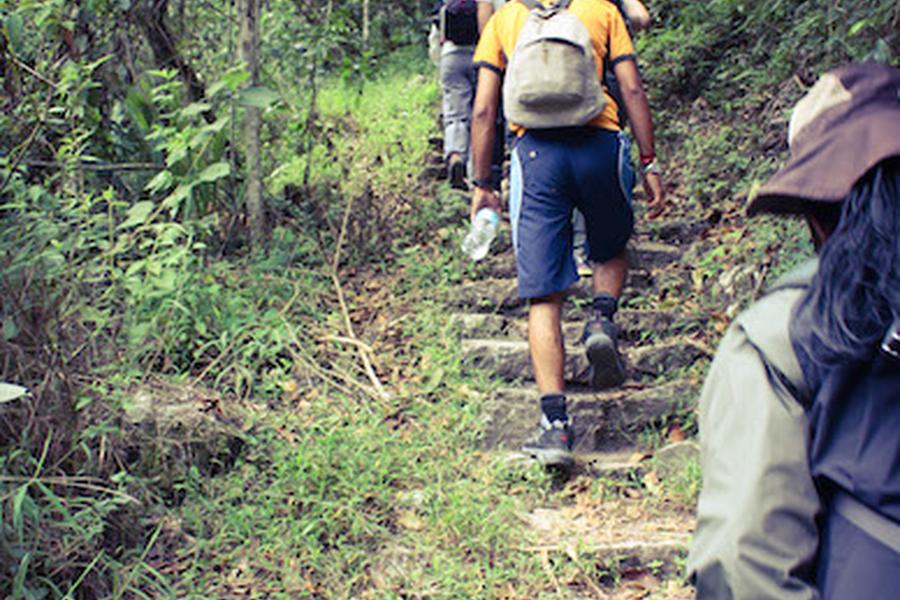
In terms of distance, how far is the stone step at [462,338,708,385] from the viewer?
5457 mm

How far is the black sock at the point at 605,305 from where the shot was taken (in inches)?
188

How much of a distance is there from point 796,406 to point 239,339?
425cm

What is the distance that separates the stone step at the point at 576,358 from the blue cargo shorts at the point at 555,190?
1.13 metres

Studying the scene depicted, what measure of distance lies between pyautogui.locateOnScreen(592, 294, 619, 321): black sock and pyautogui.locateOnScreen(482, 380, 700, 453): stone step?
52cm

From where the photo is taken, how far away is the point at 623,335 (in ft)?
19.1

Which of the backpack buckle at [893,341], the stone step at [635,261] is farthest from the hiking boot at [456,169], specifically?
the backpack buckle at [893,341]

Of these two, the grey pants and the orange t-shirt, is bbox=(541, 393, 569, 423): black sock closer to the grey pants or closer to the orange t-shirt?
the orange t-shirt

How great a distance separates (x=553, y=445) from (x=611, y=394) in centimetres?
94

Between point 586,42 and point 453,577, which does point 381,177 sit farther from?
point 453,577

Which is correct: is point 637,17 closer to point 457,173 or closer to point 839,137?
point 457,173

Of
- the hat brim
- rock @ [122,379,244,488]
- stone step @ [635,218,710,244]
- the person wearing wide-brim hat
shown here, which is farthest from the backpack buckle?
stone step @ [635,218,710,244]

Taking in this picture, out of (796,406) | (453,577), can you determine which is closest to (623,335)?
(453,577)

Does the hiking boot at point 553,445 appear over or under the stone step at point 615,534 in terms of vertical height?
over

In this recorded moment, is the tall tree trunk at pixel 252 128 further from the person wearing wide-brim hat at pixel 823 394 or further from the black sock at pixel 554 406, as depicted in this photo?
the person wearing wide-brim hat at pixel 823 394
